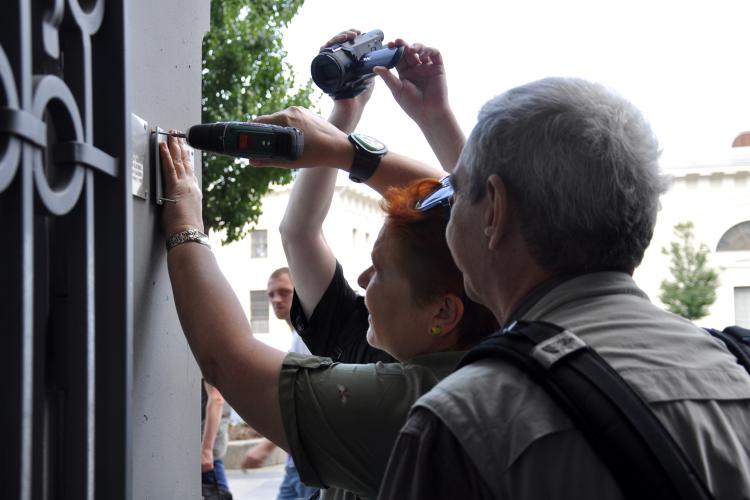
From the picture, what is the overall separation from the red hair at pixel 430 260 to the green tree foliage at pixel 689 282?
3693 cm

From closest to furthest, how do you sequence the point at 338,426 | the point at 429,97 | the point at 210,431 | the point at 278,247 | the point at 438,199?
the point at 338,426, the point at 438,199, the point at 429,97, the point at 210,431, the point at 278,247

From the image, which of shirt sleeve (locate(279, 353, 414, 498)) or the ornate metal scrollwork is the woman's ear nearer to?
shirt sleeve (locate(279, 353, 414, 498))

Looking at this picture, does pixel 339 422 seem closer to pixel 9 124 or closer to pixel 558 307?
pixel 558 307

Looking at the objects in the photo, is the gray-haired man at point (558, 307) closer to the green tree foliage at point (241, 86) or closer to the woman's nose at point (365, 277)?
the woman's nose at point (365, 277)

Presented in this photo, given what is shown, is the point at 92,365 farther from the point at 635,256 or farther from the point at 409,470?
the point at 635,256

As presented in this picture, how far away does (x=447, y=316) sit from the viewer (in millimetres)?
2023

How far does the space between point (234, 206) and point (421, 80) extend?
1046 cm

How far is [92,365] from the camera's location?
4.80ft

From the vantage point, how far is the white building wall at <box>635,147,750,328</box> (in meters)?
42.8

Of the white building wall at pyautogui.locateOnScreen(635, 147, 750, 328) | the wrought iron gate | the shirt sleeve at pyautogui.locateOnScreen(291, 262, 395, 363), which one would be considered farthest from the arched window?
the wrought iron gate

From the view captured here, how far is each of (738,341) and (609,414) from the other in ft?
1.32

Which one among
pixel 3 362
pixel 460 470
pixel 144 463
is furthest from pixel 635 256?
pixel 144 463

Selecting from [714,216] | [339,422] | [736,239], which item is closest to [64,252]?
[339,422]

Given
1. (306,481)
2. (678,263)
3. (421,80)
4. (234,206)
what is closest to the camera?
(306,481)
